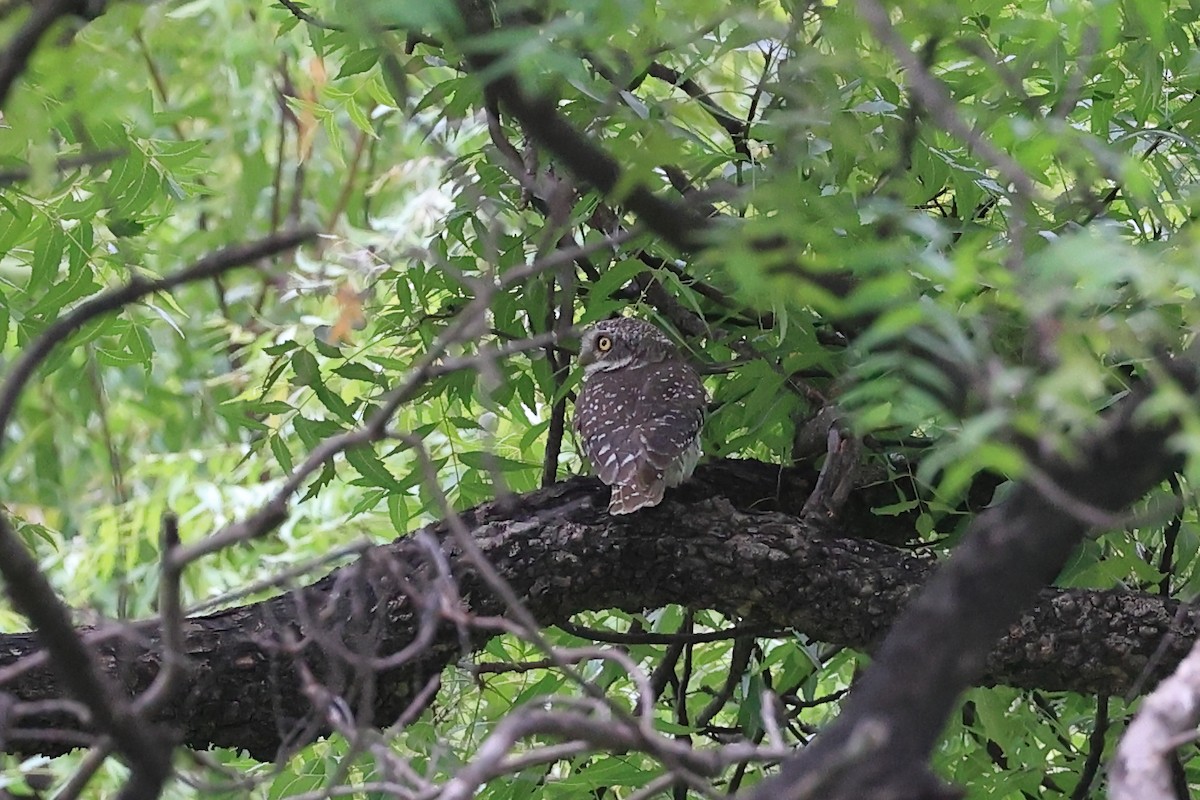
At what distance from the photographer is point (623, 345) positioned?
9.68 feet

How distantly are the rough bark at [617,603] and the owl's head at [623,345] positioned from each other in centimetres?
54

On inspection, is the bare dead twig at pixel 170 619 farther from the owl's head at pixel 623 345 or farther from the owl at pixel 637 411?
the owl's head at pixel 623 345

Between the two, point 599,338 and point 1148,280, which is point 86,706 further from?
point 599,338

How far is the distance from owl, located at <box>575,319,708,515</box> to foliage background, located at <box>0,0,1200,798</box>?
0.32 ft

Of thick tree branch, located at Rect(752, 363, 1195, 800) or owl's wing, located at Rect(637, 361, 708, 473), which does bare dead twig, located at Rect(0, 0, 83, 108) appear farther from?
owl's wing, located at Rect(637, 361, 708, 473)

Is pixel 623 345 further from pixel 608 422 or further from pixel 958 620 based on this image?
pixel 958 620

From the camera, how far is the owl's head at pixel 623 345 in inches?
112

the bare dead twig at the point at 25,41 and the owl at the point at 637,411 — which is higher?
the owl at the point at 637,411

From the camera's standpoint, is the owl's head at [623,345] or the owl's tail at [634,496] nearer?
the owl's tail at [634,496]

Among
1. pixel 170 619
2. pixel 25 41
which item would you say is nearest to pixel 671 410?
pixel 170 619

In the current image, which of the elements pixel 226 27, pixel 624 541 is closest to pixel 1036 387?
pixel 624 541

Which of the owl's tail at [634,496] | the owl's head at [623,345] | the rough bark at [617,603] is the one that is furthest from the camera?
the owl's head at [623,345]

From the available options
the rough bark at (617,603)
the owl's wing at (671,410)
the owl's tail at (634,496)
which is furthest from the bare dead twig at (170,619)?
the owl's wing at (671,410)

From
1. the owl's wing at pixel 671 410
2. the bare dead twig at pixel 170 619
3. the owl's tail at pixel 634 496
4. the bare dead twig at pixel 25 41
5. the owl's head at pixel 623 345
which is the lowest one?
the bare dead twig at pixel 170 619
